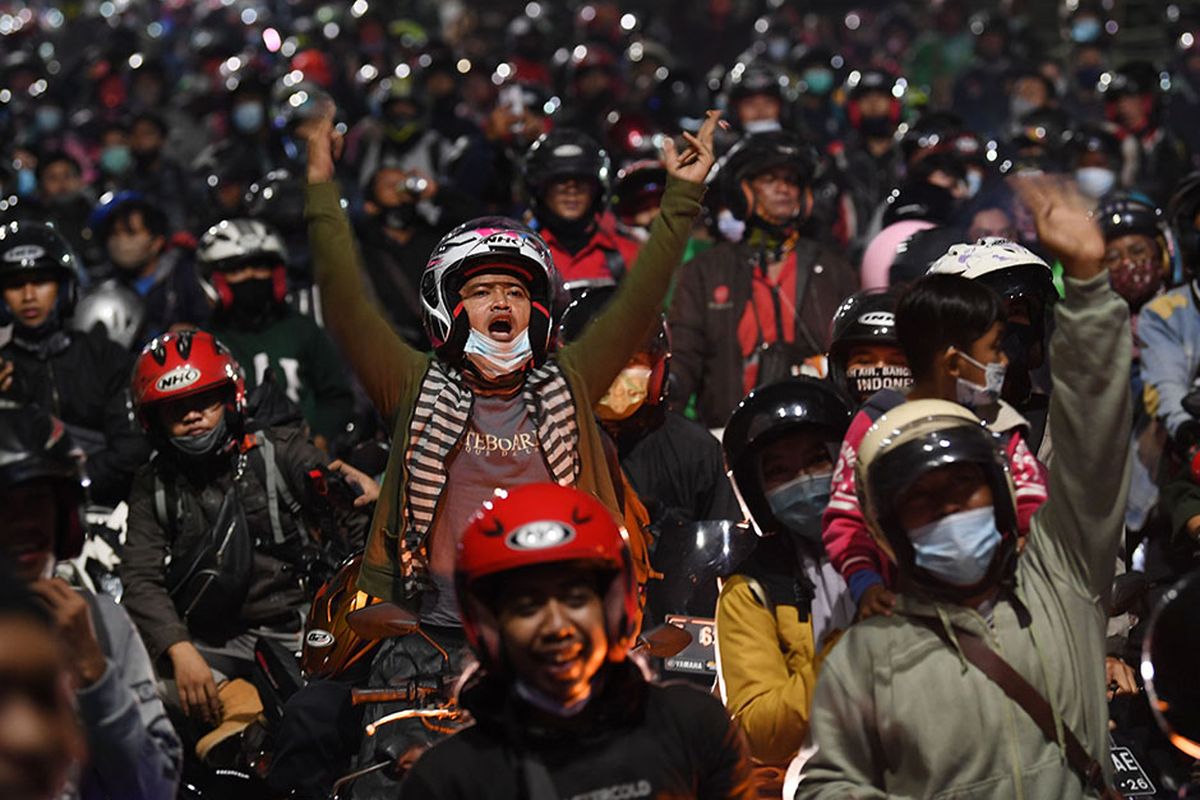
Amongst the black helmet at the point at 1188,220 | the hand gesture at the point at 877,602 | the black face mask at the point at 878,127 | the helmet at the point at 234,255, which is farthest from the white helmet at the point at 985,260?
the black face mask at the point at 878,127

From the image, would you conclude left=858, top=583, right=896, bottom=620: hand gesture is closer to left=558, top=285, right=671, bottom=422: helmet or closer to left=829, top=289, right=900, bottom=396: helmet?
left=829, top=289, right=900, bottom=396: helmet

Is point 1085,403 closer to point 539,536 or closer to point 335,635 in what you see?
point 539,536

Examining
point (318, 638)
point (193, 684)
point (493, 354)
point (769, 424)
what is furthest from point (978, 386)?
point (193, 684)

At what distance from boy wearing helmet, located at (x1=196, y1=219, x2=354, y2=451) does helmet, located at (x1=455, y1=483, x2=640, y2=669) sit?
5.86 m

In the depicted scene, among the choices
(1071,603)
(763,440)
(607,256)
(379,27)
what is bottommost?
(1071,603)

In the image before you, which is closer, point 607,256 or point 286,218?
point 607,256

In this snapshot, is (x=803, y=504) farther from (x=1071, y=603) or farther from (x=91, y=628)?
(x=91, y=628)

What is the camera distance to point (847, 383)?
6.86 meters

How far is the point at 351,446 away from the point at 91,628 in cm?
510

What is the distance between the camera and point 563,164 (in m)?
10.7

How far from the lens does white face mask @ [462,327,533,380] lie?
5.89 metres

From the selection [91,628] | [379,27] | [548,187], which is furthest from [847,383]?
[379,27]

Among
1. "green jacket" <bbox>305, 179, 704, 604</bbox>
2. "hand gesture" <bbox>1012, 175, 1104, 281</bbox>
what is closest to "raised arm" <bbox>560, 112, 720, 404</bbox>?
"green jacket" <bbox>305, 179, 704, 604</bbox>

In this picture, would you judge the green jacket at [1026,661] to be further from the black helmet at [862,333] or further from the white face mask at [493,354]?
the black helmet at [862,333]
